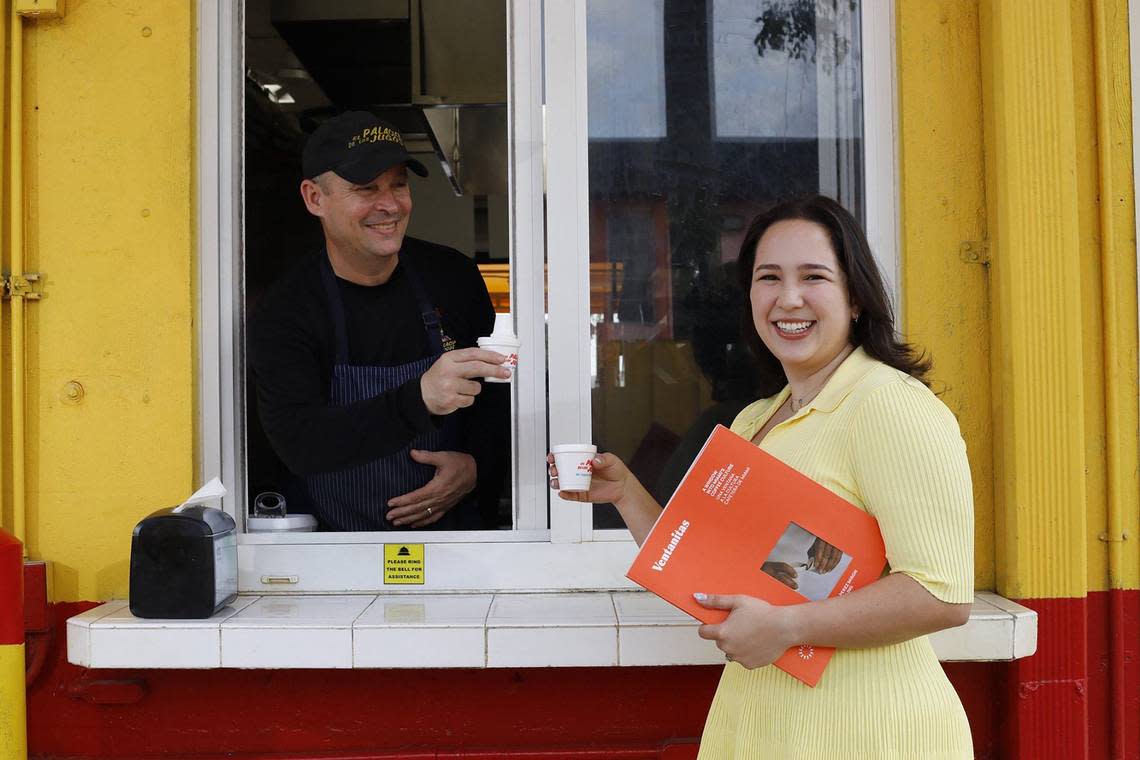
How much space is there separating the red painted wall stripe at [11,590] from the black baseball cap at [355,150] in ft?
4.39

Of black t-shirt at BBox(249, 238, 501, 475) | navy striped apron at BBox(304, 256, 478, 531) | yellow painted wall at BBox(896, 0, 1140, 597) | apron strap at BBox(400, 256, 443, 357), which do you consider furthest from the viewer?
apron strap at BBox(400, 256, 443, 357)

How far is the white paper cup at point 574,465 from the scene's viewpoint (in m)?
1.92

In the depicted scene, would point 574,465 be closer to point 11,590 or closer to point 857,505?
point 857,505

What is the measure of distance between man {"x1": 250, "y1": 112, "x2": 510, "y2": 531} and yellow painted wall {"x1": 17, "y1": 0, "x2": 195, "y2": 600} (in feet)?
1.07

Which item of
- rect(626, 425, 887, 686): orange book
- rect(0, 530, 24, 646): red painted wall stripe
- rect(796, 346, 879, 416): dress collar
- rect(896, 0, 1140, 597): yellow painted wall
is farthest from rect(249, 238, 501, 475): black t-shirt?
rect(896, 0, 1140, 597): yellow painted wall

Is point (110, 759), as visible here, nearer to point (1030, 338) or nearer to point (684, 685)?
point (684, 685)

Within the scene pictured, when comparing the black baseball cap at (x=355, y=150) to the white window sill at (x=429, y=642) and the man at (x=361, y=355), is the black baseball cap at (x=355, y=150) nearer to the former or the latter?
the man at (x=361, y=355)

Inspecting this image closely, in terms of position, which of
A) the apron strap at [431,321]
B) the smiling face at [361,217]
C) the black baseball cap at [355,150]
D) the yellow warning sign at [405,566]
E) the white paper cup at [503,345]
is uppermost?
the black baseball cap at [355,150]

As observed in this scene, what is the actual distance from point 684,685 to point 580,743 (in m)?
0.32

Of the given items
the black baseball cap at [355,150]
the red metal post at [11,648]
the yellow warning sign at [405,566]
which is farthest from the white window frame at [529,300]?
the red metal post at [11,648]

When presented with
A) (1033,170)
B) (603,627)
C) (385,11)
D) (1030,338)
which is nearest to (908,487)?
(603,627)

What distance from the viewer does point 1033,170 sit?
7.80 ft

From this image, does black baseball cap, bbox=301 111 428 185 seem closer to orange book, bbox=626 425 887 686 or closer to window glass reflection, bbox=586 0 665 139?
window glass reflection, bbox=586 0 665 139

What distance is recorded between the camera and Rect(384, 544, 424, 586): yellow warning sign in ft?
8.23
